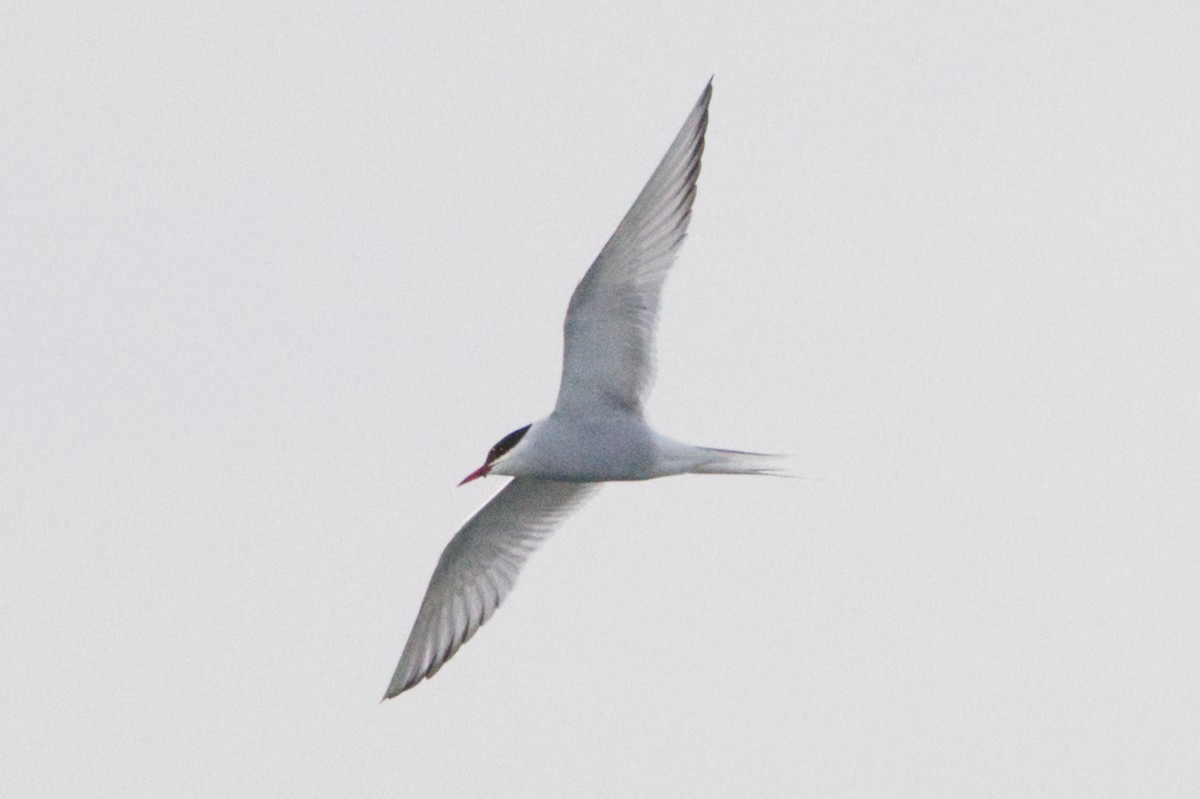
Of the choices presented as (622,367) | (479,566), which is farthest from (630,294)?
(479,566)

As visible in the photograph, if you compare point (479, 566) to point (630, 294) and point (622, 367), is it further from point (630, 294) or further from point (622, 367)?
point (630, 294)

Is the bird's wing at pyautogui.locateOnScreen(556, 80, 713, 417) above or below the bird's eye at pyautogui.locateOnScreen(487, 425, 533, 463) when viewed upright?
above

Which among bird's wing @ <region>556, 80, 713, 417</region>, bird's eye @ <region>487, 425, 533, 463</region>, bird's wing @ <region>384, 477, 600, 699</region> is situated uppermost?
bird's wing @ <region>556, 80, 713, 417</region>

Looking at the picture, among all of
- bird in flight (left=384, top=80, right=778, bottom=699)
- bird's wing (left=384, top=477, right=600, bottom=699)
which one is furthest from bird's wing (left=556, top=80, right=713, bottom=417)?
bird's wing (left=384, top=477, right=600, bottom=699)

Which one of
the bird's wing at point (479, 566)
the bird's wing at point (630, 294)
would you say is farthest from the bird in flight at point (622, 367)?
the bird's wing at point (479, 566)

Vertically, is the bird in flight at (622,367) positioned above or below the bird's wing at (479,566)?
above

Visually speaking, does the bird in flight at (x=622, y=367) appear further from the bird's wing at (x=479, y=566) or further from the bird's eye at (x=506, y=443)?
the bird's wing at (x=479, y=566)

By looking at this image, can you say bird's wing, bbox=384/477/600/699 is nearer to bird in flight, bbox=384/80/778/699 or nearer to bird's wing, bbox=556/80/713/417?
bird in flight, bbox=384/80/778/699
